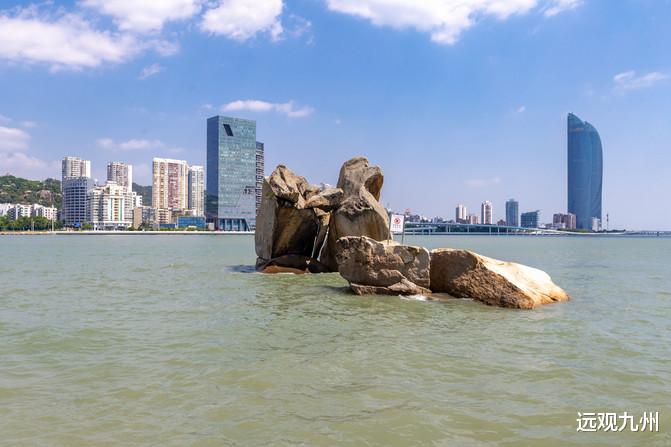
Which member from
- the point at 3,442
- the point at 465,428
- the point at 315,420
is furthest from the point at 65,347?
the point at 465,428

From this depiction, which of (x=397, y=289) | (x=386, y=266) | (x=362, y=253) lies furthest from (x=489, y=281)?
(x=362, y=253)

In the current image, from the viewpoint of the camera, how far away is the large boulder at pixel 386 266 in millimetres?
17938

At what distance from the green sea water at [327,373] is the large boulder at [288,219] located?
12181 millimetres

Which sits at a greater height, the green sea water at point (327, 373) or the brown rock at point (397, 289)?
the brown rock at point (397, 289)

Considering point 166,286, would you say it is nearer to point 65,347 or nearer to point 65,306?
point 65,306

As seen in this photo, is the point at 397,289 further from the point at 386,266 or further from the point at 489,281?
the point at 489,281

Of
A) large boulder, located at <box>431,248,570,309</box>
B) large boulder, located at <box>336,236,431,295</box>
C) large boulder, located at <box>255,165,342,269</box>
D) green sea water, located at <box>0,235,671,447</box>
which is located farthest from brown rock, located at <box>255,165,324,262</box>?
green sea water, located at <box>0,235,671,447</box>

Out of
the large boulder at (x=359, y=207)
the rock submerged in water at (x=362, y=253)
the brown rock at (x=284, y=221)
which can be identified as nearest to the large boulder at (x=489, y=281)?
the rock submerged in water at (x=362, y=253)

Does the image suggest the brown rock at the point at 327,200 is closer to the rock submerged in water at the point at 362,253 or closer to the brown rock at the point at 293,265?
the rock submerged in water at the point at 362,253

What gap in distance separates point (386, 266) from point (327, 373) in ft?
33.7

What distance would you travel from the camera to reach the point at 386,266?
60.1ft

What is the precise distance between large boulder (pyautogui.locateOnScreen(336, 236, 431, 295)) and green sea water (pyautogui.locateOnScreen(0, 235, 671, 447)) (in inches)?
66.3

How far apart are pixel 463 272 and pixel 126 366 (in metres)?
11.7

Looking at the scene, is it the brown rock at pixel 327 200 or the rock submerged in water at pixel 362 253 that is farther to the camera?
the brown rock at pixel 327 200
